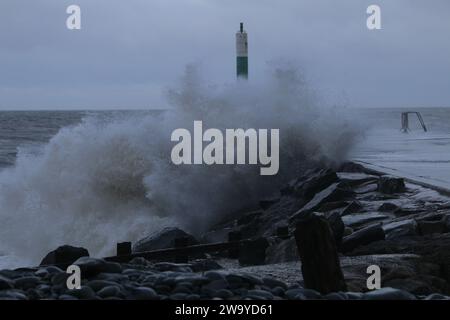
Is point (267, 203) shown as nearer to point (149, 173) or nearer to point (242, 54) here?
point (149, 173)

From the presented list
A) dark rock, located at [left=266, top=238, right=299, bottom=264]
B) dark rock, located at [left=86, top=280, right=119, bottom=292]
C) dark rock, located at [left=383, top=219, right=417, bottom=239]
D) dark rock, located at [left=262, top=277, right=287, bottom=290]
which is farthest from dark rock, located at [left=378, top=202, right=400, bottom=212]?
dark rock, located at [left=86, top=280, right=119, bottom=292]

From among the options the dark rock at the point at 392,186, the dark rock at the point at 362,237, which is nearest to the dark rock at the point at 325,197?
the dark rock at the point at 392,186

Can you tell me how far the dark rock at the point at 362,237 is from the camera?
6730 millimetres

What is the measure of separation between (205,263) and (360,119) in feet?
33.7

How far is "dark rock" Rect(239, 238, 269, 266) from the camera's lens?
23.0 feet

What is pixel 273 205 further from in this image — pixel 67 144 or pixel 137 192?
pixel 67 144

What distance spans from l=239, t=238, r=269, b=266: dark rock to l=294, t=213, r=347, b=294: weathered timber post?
2.18 metres

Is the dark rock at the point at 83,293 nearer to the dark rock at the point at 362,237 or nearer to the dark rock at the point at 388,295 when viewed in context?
the dark rock at the point at 388,295

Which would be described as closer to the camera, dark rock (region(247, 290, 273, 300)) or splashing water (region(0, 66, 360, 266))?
dark rock (region(247, 290, 273, 300))

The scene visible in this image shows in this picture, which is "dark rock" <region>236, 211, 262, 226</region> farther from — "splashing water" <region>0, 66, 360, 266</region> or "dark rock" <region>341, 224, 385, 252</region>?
"dark rock" <region>341, 224, 385, 252</region>

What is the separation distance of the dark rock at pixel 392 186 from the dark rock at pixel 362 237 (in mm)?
2768

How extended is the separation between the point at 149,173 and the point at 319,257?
361 inches

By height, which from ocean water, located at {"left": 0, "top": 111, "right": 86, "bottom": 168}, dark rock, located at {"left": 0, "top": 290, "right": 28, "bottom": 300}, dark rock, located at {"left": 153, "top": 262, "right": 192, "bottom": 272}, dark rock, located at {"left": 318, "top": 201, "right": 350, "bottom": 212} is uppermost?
ocean water, located at {"left": 0, "top": 111, "right": 86, "bottom": 168}
